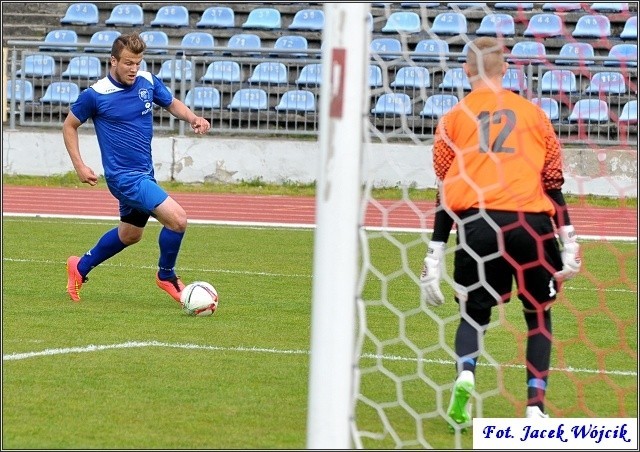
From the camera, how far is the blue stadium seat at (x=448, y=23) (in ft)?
65.2

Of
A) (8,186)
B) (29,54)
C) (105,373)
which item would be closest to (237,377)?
(105,373)

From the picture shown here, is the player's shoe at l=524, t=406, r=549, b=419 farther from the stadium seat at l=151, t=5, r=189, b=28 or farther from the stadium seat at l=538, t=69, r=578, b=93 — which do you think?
the stadium seat at l=151, t=5, r=189, b=28

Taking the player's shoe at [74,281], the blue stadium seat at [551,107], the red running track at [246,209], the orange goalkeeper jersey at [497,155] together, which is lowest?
the red running track at [246,209]

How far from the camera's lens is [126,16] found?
22.5m

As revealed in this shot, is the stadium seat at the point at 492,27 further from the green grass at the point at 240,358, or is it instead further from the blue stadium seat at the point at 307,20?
the green grass at the point at 240,358

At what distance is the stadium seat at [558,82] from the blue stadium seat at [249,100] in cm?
442

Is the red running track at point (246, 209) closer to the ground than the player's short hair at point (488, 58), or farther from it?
closer to the ground

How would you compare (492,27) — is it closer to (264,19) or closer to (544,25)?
(544,25)

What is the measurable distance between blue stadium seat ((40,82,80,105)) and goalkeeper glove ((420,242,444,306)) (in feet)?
48.2

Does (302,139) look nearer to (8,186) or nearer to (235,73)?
(235,73)

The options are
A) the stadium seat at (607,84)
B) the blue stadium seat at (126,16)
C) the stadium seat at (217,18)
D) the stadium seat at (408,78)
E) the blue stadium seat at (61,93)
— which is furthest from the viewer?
the blue stadium seat at (126,16)

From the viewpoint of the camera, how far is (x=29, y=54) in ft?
63.5

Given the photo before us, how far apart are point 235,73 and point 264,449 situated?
47.6 ft

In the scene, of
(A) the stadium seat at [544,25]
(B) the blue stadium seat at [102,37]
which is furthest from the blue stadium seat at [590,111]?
(B) the blue stadium seat at [102,37]
